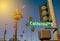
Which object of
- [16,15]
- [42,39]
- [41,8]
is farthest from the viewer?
[16,15]

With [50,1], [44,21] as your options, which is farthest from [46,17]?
[50,1]

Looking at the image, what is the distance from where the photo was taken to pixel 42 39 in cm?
437

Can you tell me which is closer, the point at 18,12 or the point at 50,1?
the point at 50,1

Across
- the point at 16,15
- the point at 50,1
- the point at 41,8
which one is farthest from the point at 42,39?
the point at 16,15

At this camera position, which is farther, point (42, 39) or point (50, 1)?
point (50, 1)

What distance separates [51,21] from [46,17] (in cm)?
22

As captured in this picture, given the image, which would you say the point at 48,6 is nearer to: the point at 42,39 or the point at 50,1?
the point at 50,1

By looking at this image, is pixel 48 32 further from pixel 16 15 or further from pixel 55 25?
pixel 16 15

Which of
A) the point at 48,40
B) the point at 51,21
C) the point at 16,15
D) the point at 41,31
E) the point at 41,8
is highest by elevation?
the point at 16,15

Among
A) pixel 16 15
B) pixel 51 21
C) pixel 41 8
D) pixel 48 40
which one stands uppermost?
pixel 16 15

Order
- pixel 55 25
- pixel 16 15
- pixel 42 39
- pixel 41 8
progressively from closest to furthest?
1. pixel 42 39
2. pixel 55 25
3. pixel 41 8
4. pixel 16 15

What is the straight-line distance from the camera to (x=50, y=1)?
17.3 feet

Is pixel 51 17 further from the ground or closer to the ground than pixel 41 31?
further from the ground

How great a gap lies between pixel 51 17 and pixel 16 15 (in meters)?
40.2
